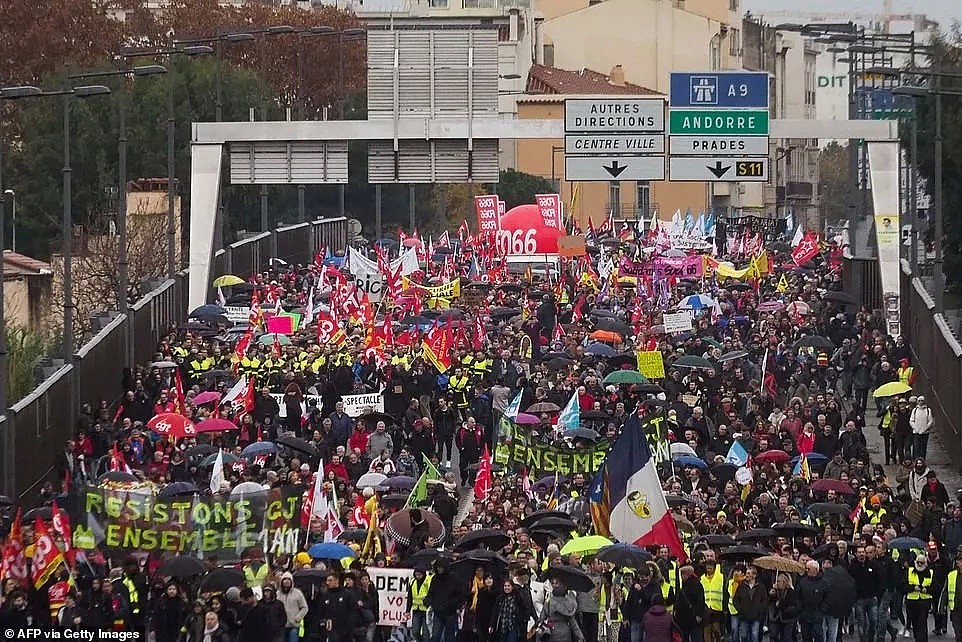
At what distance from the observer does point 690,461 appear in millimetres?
29719

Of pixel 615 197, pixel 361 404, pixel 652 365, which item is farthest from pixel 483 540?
pixel 615 197

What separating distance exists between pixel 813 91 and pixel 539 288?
130154mm

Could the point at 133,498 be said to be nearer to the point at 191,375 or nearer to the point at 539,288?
the point at 191,375

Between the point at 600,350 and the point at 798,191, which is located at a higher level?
the point at 798,191

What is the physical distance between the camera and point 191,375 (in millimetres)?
38438

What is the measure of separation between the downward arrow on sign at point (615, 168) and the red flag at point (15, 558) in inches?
1085

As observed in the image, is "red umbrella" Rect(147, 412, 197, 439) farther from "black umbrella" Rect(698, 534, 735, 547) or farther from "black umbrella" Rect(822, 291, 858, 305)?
"black umbrella" Rect(822, 291, 858, 305)

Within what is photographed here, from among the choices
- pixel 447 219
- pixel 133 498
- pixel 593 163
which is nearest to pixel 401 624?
pixel 133 498

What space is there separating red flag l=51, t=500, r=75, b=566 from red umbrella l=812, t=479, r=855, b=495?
819 cm

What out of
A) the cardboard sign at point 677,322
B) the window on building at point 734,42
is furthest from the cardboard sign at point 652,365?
the window on building at point 734,42

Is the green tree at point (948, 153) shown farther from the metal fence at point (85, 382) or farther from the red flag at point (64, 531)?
the red flag at point (64, 531)

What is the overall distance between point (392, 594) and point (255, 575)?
3.85 ft

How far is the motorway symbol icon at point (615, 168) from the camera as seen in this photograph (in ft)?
163

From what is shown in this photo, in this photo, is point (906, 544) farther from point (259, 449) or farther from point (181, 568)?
point (259, 449)
